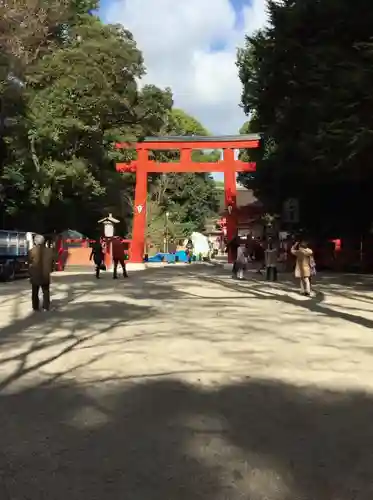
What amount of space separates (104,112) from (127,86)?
534 cm

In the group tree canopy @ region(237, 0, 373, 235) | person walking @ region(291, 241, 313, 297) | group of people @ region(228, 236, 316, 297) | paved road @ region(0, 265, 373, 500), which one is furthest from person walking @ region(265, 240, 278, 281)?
paved road @ region(0, 265, 373, 500)

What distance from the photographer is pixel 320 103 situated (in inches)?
762

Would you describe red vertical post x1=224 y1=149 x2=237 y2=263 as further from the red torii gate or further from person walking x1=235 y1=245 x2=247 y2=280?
person walking x1=235 y1=245 x2=247 y2=280

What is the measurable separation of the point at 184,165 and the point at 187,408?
120ft

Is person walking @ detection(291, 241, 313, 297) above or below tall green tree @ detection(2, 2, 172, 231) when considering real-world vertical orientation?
below

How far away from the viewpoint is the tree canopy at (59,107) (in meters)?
30.7

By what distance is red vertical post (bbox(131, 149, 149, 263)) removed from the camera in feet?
137

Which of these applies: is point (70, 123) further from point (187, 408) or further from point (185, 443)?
point (185, 443)

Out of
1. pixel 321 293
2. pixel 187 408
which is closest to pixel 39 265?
pixel 321 293

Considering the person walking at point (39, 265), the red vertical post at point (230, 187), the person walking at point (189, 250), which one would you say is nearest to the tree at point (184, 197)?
the person walking at point (189, 250)

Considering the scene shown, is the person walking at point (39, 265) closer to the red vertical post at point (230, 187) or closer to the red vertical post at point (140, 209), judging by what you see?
the red vertical post at point (140, 209)

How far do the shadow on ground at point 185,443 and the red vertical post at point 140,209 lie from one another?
35.5 m

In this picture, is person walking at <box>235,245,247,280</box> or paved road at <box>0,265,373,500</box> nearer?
paved road at <box>0,265,373,500</box>

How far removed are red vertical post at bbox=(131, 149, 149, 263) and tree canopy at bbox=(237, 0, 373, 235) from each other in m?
14.3
